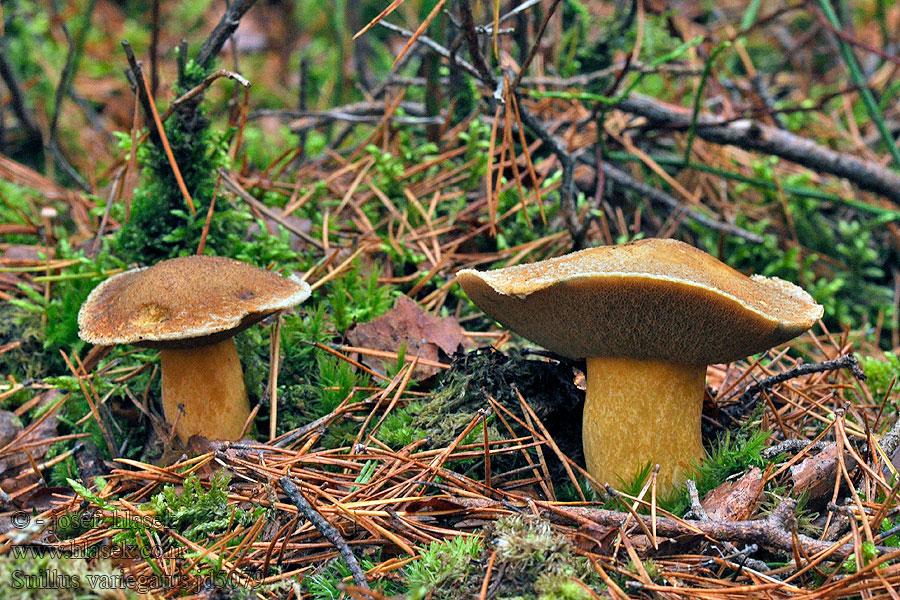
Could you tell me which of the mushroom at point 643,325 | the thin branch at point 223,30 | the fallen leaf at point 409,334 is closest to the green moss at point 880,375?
the mushroom at point 643,325

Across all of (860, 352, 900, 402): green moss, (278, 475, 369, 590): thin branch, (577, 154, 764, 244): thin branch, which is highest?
(577, 154, 764, 244): thin branch

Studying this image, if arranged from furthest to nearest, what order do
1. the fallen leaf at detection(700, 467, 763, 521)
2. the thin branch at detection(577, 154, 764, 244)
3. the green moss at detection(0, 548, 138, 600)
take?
the thin branch at detection(577, 154, 764, 244), the fallen leaf at detection(700, 467, 763, 521), the green moss at detection(0, 548, 138, 600)

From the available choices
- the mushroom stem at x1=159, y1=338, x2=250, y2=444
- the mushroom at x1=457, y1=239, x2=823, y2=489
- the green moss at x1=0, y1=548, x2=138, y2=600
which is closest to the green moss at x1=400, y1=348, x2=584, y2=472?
the mushroom at x1=457, y1=239, x2=823, y2=489

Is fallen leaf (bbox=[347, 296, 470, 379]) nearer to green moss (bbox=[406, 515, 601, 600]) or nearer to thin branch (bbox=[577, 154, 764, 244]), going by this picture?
green moss (bbox=[406, 515, 601, 600])

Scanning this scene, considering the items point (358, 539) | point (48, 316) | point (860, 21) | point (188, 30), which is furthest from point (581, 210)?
point (188, 30)

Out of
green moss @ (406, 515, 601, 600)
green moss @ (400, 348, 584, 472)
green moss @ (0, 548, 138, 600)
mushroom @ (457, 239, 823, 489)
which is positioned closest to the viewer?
green moss @ (0, 548, 138, 600)

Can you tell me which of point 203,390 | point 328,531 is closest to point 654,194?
point 203,390

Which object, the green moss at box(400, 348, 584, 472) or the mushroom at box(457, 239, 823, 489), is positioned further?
the green moss at box(400, 348, 584, 472)
